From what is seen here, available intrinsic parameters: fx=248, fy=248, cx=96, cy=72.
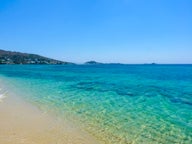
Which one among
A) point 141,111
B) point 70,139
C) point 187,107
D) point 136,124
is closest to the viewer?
point 70,139

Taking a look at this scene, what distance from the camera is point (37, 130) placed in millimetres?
9977

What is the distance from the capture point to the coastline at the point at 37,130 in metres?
8.75

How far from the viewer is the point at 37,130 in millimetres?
9977

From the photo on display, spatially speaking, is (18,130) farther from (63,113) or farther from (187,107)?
(187,107)

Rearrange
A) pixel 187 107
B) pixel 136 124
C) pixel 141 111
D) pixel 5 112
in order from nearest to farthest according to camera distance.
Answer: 1. pixel 136 124
2. pixel 5 112
3. pixel 141 111
4. pixel 187 107

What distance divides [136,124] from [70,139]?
355 cm

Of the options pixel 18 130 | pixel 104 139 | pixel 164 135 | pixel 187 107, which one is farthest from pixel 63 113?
pixel 187 107

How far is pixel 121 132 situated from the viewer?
993 centimetres

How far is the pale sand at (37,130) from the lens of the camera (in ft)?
28.7

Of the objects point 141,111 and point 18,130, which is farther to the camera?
point 141,111

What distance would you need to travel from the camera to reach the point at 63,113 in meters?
13.4

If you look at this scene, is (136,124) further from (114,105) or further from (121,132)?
(114,105)

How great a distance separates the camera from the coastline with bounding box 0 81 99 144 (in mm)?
8750

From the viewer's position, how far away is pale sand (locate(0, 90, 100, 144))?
873 cm
